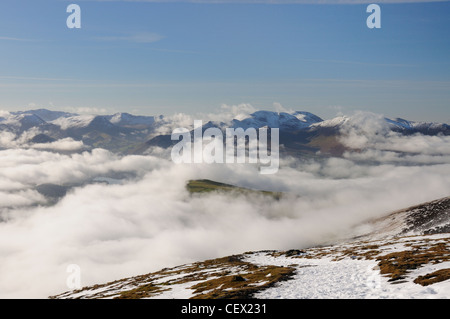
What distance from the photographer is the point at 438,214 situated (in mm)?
184250

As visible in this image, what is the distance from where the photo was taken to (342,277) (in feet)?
141
